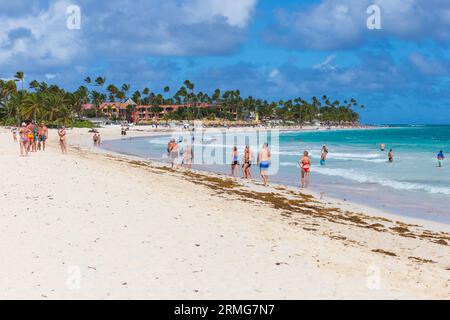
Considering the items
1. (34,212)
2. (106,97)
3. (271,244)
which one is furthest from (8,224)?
(106,97)

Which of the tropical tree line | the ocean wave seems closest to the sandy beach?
the ocean wave

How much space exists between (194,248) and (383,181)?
16417 millimetres

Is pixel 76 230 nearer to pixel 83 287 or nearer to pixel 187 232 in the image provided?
pixel 187 232

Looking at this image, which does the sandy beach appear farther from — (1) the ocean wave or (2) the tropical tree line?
(2) the tropical tree line

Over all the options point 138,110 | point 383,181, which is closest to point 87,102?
point 138,110

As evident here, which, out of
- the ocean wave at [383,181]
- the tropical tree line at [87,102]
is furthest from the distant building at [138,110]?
the ocean wave at [383,181]

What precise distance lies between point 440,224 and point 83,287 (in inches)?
393

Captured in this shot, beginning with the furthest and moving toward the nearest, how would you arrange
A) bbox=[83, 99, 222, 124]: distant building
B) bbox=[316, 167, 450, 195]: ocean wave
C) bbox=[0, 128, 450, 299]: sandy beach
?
1. bbox=[83, 99, 222, 124]: distant building
2. bbox=[316, 167, 450, 195]: ocean wave
3. bbox=[0, 128, 450, 299]: sandy beach

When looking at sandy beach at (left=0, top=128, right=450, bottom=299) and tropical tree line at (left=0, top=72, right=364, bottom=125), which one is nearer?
sandy beach at (left=0, top=128, right=450, bottom=299)

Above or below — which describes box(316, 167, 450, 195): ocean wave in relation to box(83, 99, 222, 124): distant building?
below

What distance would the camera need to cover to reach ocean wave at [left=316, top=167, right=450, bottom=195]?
19312 millimetres

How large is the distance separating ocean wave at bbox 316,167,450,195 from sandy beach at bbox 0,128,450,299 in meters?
7.41

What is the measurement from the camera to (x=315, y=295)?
18.6 ft

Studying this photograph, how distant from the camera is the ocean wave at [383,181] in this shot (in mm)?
19312
